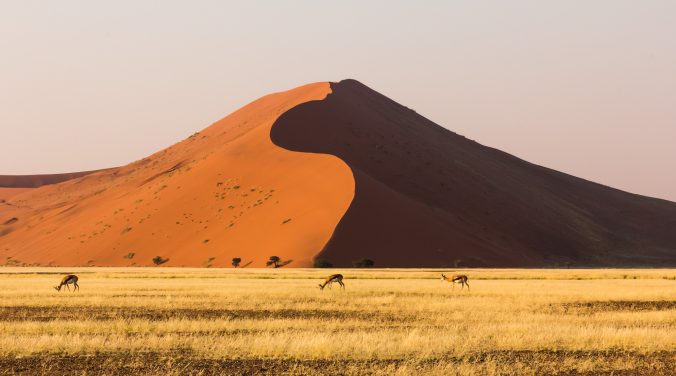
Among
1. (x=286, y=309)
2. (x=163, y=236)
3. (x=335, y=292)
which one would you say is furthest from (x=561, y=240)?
(x=286, y=309)

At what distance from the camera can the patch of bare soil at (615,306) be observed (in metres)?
32.6

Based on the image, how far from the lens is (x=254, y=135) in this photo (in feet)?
423

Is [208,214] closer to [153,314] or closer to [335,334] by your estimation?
[153,314]

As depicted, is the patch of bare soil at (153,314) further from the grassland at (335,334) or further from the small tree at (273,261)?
the small tree at (273,261)

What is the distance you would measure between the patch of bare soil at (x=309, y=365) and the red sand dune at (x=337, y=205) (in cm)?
6537

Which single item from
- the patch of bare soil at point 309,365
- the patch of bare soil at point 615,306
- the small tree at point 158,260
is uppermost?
the patch of bare soil at point 309,365

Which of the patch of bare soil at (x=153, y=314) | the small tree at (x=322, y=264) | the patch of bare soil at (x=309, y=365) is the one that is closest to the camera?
the patch of bare soil at (x=309, y=365)

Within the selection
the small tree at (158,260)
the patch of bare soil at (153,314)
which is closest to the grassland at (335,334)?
the patch of bare soil at (153,314)

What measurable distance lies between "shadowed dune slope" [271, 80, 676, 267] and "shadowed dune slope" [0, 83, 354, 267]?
3.50m

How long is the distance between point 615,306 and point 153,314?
17208mm

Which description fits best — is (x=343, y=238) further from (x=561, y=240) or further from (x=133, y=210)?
(x=561, y=240)

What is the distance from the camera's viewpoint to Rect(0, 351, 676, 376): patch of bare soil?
17.4 meters

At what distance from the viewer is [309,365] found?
60.1 ft

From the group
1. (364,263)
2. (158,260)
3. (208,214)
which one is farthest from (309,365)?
(208,214)
